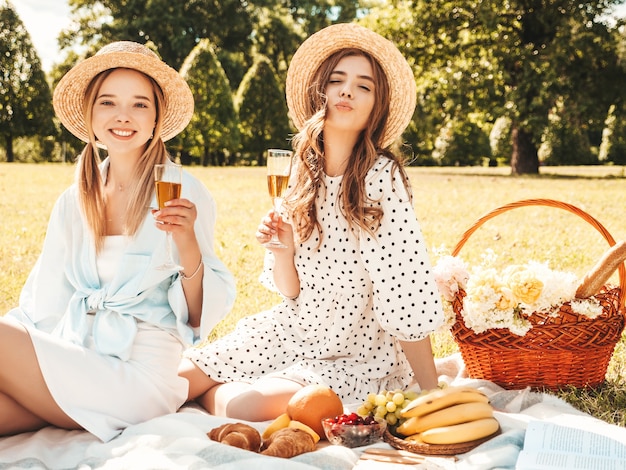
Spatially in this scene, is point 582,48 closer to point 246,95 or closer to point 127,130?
point 246,95

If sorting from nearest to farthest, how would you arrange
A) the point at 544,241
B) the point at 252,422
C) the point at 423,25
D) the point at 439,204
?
the point at 252,422 < the point at 544,241 < the point at 439,204 < the point at 423,25

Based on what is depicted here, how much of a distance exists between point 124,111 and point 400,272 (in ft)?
4.90

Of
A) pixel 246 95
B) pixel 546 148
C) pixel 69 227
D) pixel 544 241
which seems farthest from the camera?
pixel 546 148

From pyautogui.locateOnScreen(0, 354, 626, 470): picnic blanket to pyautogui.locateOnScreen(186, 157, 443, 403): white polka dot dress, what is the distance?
493 millimetres

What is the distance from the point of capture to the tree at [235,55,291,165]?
2569 centimetres

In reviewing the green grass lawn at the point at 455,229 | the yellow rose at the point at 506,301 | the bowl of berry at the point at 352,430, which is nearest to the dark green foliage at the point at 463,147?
the green grass lawn at the point at 455,229

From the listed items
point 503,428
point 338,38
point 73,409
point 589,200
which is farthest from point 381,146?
point 589,200

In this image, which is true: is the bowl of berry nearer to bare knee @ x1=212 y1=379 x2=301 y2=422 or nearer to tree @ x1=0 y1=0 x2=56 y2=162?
bare knee @ x1=212 y1=379 x2=301 y2=422

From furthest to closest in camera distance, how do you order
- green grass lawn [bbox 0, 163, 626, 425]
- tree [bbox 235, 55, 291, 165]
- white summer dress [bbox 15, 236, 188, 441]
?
tree [bbox 235, 55, 291, 165]
green grass lawn [bbox 0, 163, 626, 425]
white summer dress [bbox 15, 236, 188, 441]

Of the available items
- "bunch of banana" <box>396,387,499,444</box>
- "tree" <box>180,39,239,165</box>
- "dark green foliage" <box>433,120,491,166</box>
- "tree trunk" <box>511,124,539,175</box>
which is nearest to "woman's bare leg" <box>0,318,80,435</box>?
"bunch of banana" <box>396,387,499,444</box>

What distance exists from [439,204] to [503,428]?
8900mm

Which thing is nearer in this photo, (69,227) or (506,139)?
(69,227)

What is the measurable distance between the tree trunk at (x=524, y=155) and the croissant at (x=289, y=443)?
63.6 feet

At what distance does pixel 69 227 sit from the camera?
345cm
